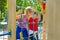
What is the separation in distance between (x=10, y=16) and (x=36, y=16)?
1.90ft

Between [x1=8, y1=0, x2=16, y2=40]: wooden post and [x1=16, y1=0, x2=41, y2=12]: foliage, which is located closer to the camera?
[x1=8, y1=0, x2=16, y2=40]: wooden post

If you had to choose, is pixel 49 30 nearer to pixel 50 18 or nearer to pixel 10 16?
pixel 50 18

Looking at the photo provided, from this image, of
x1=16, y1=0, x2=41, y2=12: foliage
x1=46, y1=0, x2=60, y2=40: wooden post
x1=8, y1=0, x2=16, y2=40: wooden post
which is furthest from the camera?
x1=16, y1=0, x2=41, y2=12: foliage

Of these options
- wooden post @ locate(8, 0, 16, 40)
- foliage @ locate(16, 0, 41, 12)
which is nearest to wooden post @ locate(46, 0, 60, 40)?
wooden post @ locate(8, 0, 16, 40)

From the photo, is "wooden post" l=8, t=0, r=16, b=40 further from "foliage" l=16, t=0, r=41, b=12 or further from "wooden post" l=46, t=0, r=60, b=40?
"wooden post" l=46, t=0, r=60, b=40

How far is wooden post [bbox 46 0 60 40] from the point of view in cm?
37

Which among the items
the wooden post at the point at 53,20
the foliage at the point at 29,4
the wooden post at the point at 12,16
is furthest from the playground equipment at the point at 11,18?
the wooden post at the point at 53,20

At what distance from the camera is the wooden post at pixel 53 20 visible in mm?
368

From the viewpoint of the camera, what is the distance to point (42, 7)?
6.51 ft

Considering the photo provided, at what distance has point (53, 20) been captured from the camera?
1.25 feet

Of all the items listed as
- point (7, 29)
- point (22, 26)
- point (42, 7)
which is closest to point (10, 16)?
point (7, 29)

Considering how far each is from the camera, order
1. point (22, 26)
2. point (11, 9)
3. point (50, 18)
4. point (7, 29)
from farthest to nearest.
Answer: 1. point (22, 26)
2. point (7, 29)
3. point (11, 9)
4. point (50, 18)

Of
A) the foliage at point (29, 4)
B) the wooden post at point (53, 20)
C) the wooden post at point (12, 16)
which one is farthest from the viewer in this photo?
the foliage at point (29, 4)

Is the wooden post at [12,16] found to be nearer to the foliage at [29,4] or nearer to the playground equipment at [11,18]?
the playground equipment at [11,18]
